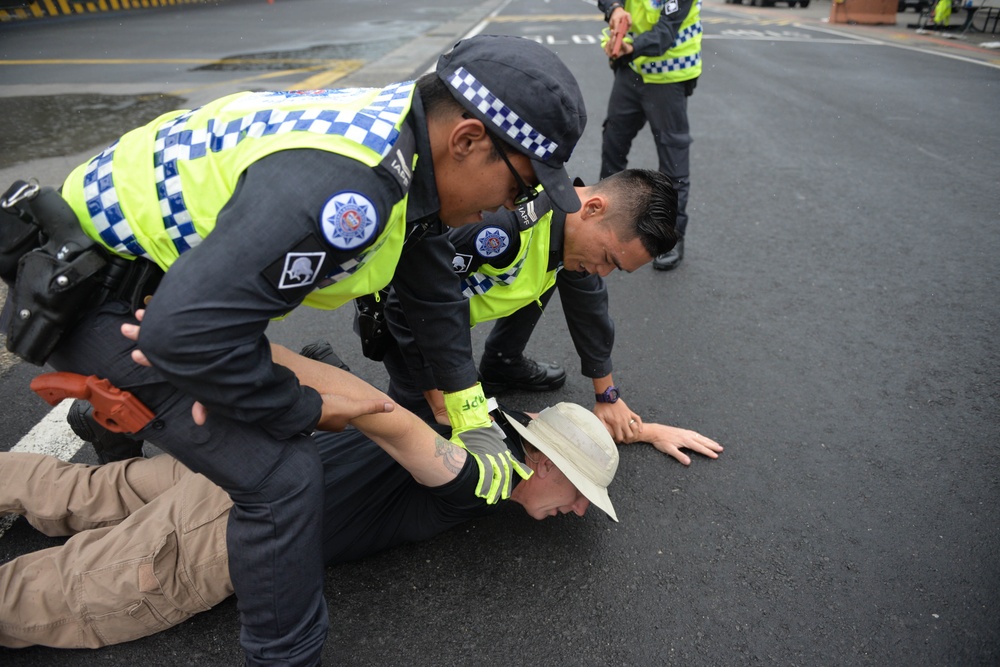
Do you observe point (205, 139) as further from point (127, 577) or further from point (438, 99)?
point (127, 577)

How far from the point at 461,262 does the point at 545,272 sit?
0.29 m

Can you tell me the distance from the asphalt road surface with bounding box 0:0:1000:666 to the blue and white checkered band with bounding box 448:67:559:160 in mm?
A: 1250

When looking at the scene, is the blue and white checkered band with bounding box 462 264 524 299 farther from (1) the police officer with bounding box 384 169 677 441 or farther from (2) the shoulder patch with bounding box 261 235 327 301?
(2) the shoulder patch with bounding box 261 235 327 301

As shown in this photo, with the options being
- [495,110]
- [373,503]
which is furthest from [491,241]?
[373,503]

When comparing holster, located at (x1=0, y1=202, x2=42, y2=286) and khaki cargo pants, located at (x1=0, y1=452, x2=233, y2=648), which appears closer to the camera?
holster, located at (x1=0, y1=202, x2=42, y2=286)

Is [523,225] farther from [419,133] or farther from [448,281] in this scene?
[419,133]

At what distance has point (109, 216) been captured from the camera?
1320 mm

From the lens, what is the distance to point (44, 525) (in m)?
1.86

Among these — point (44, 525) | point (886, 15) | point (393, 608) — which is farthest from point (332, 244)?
point (886, 15)

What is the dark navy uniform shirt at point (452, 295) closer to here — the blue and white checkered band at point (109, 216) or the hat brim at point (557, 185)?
the hat brim at point (557, 185)

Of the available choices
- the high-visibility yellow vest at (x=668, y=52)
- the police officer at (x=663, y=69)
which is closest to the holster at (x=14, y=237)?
the police officer at (x=663, y=69)

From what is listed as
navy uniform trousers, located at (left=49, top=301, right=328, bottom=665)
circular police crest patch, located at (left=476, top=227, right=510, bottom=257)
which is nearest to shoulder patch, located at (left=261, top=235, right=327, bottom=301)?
navy uniform trousers, located at (left=49, top=301, right=328, bottom=665)

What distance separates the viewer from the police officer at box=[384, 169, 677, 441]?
1.97 meters

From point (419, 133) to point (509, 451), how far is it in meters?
0.97
